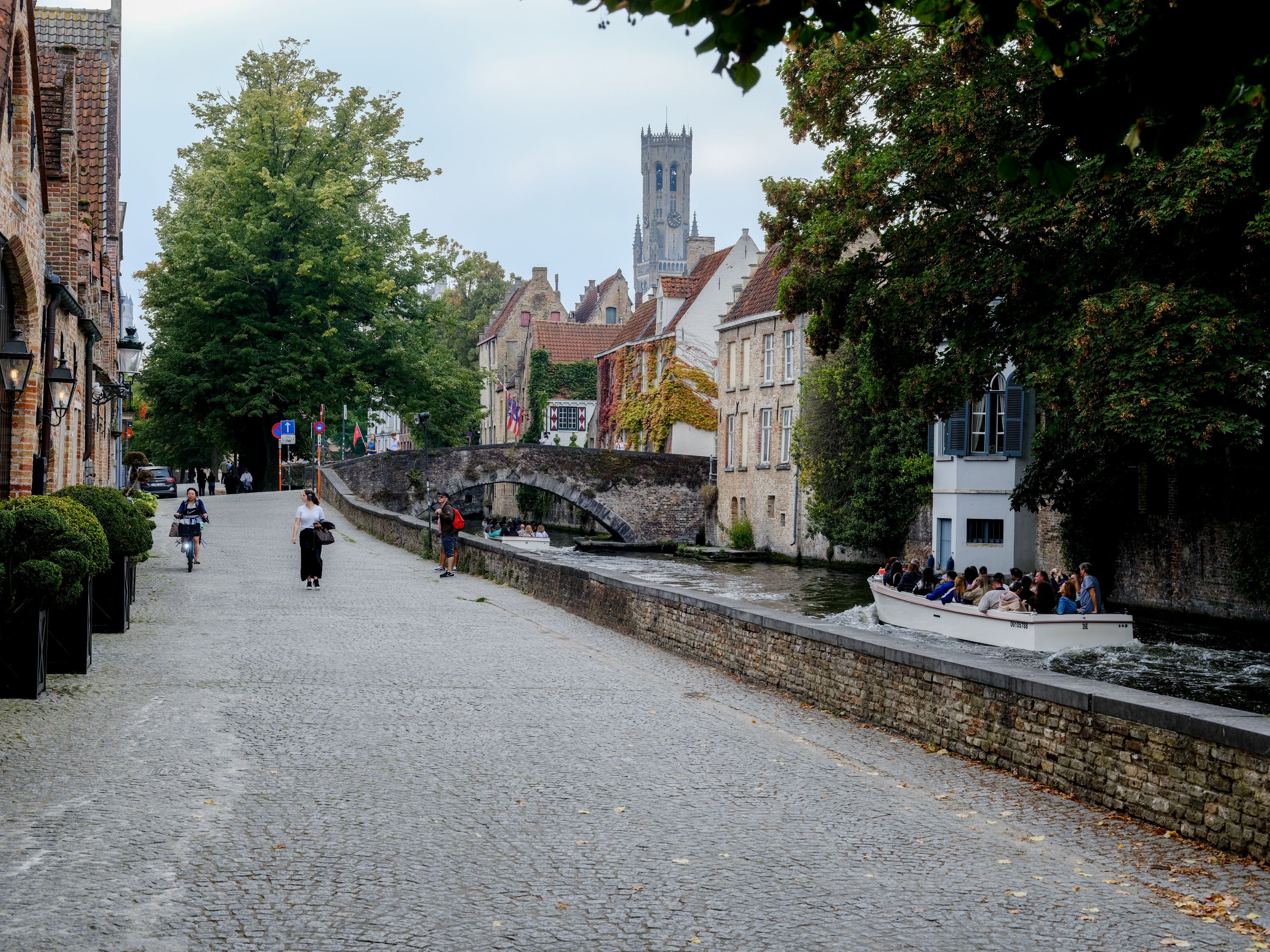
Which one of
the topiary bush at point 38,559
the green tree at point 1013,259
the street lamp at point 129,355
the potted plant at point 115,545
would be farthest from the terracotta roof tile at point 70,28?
the topiary bush at point 38,559

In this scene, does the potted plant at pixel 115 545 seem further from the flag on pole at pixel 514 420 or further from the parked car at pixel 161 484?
→ the flag on pole at pixel 514 420

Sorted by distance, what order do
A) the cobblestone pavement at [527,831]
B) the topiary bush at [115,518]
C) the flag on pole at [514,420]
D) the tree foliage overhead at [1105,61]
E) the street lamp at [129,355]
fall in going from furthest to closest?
the flag on pole at [514,420] < the street lamp at [129,355] < the topiary bush at [115,518] < the cobblestone pavement at [527,831] < the tree foliage overhead at [1105,61]

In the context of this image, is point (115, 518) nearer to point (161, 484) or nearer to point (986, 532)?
point (986, 532)

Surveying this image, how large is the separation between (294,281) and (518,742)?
4000 cm

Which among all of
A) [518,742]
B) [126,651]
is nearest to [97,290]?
[126,651]

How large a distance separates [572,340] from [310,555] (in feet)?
200

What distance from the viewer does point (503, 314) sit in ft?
319

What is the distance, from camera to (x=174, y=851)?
240 inches

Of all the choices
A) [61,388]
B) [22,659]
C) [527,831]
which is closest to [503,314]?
[61,388]

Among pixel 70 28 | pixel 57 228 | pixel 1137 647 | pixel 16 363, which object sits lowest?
pixel 1137 647

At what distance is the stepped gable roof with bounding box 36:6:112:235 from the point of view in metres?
25.3

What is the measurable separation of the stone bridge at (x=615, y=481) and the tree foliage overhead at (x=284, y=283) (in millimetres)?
4207

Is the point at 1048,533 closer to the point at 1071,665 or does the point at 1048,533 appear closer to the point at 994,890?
the point at 1071,665

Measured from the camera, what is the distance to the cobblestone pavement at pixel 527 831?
207 inches
